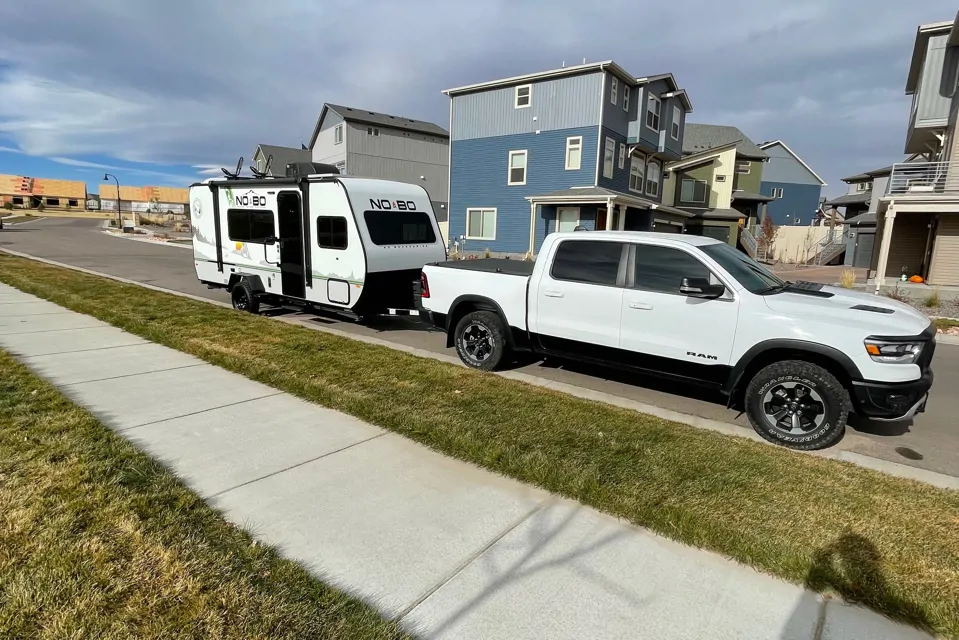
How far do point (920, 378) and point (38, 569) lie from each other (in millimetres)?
6397

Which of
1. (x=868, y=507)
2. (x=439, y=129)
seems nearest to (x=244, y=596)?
(x=868, y=507)

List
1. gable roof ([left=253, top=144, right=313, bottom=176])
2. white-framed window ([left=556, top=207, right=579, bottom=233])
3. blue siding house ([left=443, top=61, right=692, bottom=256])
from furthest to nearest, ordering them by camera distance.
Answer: gable roof ([left=253, top=144, right=313, bottom=176])
white-framed window ([left=556, top=207, right=579, bottom=233])
blue siding house ([left=443, top=61, right=692, bottom=256])

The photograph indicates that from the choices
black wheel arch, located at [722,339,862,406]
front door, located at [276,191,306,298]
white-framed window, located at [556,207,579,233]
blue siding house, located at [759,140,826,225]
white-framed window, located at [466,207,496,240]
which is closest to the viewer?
black wheel arch, located at [722,339,862,406]

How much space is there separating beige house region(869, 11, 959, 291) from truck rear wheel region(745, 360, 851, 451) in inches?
576

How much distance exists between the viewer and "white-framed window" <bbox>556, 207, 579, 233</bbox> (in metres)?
26.1

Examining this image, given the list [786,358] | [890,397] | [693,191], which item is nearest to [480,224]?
[693,191]

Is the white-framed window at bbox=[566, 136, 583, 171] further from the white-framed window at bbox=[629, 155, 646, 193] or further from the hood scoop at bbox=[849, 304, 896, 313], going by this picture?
the hood scoop at bbox=[849, 304, 896, 313]

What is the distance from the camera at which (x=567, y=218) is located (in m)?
26.5

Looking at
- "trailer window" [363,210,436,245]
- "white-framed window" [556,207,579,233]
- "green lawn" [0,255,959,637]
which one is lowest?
"green lawn" [0,255,959,637]

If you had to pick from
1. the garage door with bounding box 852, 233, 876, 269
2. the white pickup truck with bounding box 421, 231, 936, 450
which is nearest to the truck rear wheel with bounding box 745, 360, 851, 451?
the white pickup truck with bounding box 421, 231, 936, 450

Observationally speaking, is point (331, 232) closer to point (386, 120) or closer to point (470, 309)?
point (470, 309)

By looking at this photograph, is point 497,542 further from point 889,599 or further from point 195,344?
point 195,344

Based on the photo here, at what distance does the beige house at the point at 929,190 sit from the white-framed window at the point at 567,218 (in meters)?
11.9

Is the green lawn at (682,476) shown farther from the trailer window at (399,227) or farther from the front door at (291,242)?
the front door at (291,242)
